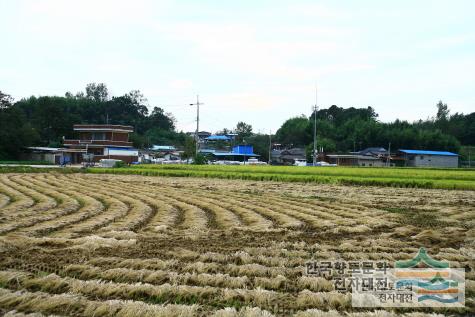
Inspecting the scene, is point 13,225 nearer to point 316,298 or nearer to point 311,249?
point 311,249

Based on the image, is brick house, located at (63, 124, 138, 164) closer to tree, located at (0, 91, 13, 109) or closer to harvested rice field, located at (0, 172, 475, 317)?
tree, located at (0, 91, 13, 109)

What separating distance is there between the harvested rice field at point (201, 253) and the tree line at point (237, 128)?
145ft

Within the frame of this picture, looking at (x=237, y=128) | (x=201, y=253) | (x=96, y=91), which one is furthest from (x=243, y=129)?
(x=201, y=253)

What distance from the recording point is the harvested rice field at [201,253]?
15.0ft

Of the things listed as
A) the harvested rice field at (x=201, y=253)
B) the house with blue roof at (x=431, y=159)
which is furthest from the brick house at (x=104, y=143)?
the harvested rice field at (x=201, y=253)

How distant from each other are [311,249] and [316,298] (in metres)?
2.59

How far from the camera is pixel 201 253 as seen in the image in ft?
22.0

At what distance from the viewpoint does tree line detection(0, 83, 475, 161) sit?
54.1m

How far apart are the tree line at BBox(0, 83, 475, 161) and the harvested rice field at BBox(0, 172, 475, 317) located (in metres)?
44.0

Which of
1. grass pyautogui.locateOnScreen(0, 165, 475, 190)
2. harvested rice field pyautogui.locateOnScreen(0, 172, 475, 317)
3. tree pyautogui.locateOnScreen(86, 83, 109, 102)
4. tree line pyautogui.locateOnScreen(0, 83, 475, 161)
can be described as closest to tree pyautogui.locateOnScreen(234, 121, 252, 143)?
tree line pyautogui.locateOnScreen(0, 83, 475, 161)

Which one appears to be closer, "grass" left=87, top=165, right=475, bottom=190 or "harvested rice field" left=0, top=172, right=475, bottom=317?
"harvested rice field" left=0, top=172, right=475, bottom=317

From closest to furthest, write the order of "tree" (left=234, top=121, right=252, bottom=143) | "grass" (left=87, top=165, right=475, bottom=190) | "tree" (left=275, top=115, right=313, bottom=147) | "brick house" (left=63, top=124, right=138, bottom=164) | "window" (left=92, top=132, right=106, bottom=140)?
"grass" (left=87, top=165, right=475, bottom=190), "brick house" (left=63, top=124, right=138, bottom=164), "window" (left=92, top=132, right=106, bottom=140), "tree" (left=275, top=115, right=313, bottom=147), "tree" (left=234, top=121, right=252, bottom=143)

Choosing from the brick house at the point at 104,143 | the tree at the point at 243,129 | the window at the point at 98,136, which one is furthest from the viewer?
the tree at the point at 243,129

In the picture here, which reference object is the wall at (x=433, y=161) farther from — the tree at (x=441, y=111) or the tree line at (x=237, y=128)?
the tree at (x=441, y=111)
